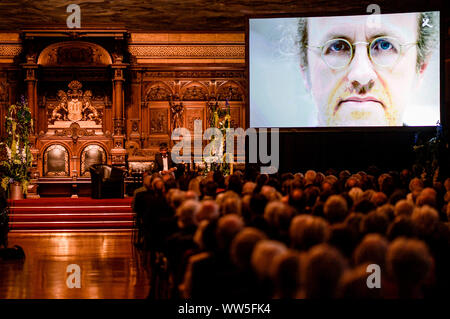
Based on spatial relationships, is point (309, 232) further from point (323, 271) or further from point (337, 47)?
point (337, 47)

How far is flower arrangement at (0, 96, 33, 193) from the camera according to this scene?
11867 millimetres

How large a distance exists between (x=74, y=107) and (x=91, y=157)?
145 cm

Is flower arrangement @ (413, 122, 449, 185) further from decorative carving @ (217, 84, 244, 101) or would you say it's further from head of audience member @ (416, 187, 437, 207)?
decorative carving @ (217, 84, 244, 101)

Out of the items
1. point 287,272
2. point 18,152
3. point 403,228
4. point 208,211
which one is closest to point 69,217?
point 18,152

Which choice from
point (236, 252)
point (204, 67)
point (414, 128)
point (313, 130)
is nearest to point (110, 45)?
point (204, 67)

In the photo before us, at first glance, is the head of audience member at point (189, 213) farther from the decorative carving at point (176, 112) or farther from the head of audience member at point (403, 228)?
the decorative carving at point (176, 112)

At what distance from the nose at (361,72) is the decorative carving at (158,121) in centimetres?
562

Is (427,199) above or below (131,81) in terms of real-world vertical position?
below

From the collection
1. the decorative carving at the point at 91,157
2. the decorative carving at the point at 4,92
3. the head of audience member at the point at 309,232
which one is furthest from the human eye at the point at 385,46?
the decorative carving at the point at 4,92

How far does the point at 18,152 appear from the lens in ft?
41.2

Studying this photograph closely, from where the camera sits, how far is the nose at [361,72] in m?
11.4

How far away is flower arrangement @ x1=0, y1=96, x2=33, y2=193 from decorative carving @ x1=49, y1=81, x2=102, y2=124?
1872 millimetres

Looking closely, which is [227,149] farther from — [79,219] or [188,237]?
[188,237]

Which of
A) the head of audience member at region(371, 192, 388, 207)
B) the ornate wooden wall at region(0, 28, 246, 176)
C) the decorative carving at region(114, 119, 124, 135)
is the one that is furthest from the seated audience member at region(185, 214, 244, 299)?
the decorative carving at region(114, 119, 124, 135)
